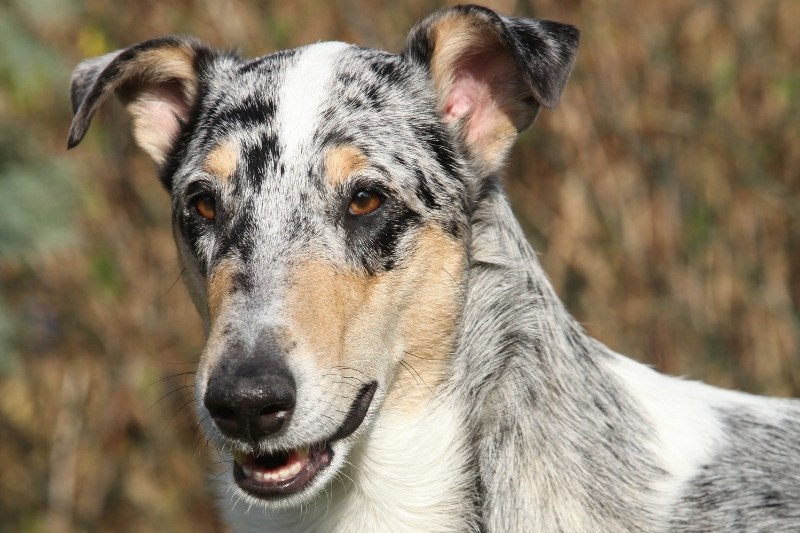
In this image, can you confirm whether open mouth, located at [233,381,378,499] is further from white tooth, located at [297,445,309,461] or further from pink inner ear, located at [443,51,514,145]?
pink inner ear, located at [443,51,514,145]

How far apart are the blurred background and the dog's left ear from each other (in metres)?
3.44

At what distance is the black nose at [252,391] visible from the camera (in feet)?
10.9

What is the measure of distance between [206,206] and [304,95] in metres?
0.59

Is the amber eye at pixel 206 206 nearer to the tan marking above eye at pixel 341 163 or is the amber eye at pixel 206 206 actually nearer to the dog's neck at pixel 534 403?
the tan marking above eye at pixel 341 163

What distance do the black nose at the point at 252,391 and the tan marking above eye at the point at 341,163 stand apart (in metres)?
0.81

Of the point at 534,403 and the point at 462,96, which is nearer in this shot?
the point at 534,403

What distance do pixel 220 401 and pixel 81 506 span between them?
5.27 meters

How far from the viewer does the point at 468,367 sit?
405cm

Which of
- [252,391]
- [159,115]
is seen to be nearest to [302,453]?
[252,391]

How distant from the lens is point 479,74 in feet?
14.6

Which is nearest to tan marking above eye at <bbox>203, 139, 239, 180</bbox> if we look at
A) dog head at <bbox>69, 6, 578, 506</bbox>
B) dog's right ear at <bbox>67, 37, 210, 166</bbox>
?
dog head at <bbox>69, 6, 578, 506</bbox>

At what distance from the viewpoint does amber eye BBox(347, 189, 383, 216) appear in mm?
3951

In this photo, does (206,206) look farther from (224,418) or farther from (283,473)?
(283,473)

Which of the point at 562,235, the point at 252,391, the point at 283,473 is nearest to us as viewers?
the point at 252,391
